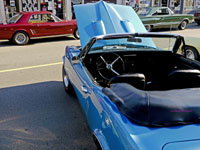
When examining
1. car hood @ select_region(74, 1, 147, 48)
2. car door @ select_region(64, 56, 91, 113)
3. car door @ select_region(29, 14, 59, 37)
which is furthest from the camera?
car door @ select_region(29, 14, 59, 37)

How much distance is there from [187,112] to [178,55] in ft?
6.61

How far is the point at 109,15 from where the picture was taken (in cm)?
414

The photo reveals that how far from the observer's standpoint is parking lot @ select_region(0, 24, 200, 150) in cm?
291

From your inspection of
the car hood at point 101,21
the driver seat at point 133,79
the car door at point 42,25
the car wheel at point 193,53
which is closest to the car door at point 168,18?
the car door at point 42,25

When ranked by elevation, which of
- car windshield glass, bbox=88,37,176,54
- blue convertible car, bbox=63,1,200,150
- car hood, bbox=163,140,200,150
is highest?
car windshield glass, bbox=88,37,176,54

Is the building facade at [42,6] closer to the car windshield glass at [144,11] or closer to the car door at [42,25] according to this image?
the car windshield glass at [144,11]

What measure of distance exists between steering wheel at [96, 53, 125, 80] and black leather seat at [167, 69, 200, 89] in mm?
1163

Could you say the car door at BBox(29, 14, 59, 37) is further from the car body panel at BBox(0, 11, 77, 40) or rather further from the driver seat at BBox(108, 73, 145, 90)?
the driver seat at BBox(108, 73, 145, 90)

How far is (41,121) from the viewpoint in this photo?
11.2 ft

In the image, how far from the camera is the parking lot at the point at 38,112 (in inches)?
115

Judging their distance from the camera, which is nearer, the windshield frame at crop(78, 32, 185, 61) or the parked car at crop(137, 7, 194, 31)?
the windshield frame at crop(78, 32, 185, 61)

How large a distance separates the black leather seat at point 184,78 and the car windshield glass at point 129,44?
136 cm

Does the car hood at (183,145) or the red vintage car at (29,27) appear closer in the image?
the car hood at (183,145)

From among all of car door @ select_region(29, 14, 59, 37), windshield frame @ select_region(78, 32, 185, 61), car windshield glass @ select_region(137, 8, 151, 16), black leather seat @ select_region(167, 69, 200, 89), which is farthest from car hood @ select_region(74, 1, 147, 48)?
car windshield glass @ select_region(137, 8, 151, 16)
